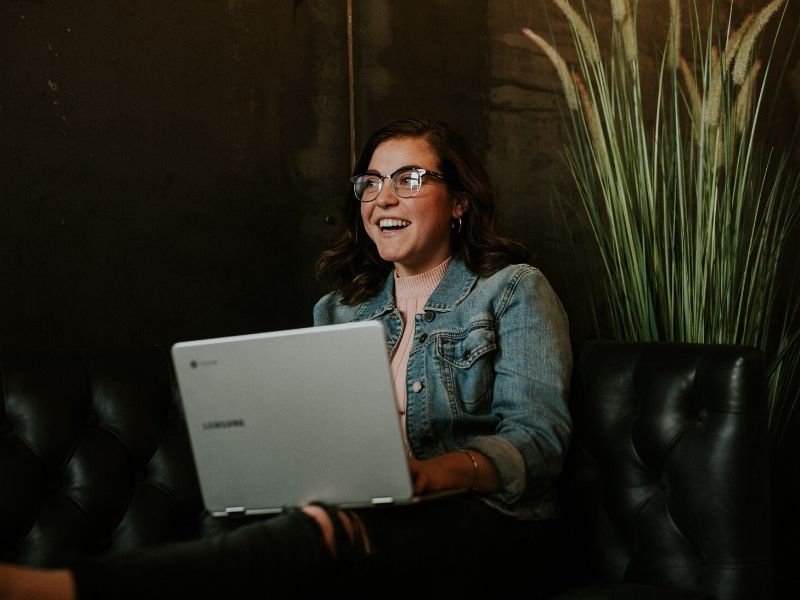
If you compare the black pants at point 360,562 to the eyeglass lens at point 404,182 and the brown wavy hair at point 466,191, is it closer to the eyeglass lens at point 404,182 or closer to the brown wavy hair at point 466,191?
the brown wavy hair at point 466,191

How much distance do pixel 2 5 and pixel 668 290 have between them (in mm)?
1682

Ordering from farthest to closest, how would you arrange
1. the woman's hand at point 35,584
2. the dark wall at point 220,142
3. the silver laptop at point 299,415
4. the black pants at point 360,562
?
the dark wall at point 220,142, the silver laptop at point 299,415, the black pants at point 360,562, the woman's hand at point 35,584

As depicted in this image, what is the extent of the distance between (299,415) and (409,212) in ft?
2.69

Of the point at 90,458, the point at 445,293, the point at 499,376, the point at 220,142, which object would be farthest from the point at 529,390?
the point at 220,142

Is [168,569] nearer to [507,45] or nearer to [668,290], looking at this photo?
[668,290]

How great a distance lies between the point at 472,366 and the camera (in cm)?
188

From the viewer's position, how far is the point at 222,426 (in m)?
1.37

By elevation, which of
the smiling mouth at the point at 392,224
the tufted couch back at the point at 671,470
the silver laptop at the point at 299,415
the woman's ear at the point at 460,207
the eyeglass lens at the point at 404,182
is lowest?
the tufted couch back at the point at 671,470

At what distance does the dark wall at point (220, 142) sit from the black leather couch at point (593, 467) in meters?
0.35

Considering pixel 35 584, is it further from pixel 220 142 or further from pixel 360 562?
pixel 220 142

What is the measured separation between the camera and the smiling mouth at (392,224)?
204 cm

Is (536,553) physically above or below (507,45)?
below

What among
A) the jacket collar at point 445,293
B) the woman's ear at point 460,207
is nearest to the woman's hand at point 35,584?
the jacket collar at point 445,293

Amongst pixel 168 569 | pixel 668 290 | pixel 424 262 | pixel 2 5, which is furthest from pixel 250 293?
pixel 168 569
